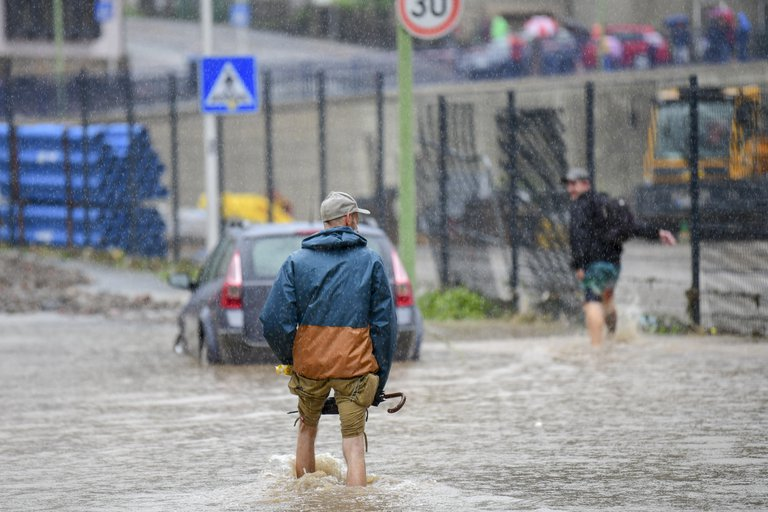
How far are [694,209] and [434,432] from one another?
23.1ft

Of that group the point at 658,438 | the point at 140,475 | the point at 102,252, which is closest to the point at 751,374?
the point at 658,438

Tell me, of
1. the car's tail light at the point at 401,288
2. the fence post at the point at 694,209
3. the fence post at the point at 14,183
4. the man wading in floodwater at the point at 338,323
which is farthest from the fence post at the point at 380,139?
the man wading in floodwater at the point at 338,323

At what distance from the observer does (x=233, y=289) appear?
14914mm

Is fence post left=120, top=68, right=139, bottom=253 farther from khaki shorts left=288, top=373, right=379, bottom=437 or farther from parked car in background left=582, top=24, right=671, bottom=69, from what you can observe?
parked car in background left=582, top=24, right=671, bottom=69

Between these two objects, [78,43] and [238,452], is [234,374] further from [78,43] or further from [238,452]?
[78,43]

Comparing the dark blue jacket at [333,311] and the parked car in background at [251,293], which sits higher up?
the dark blue jacket at [333,311]

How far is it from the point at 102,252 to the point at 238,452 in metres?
19.5

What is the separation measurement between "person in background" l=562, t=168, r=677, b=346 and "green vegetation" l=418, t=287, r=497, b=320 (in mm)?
4318

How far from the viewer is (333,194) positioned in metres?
8.80

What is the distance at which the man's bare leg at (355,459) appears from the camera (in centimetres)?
863

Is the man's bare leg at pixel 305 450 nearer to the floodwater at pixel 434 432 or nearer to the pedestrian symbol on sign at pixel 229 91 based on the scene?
the floodwater at pixel 434 432

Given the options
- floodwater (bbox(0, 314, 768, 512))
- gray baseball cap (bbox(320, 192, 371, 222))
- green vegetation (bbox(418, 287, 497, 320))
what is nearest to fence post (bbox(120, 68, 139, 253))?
green vegetation (bbox(418, 287, 497, 320))

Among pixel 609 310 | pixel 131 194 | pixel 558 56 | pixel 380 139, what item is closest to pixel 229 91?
pixel 380 139

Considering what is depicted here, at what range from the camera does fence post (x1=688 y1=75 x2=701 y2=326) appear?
17250 millimetres
